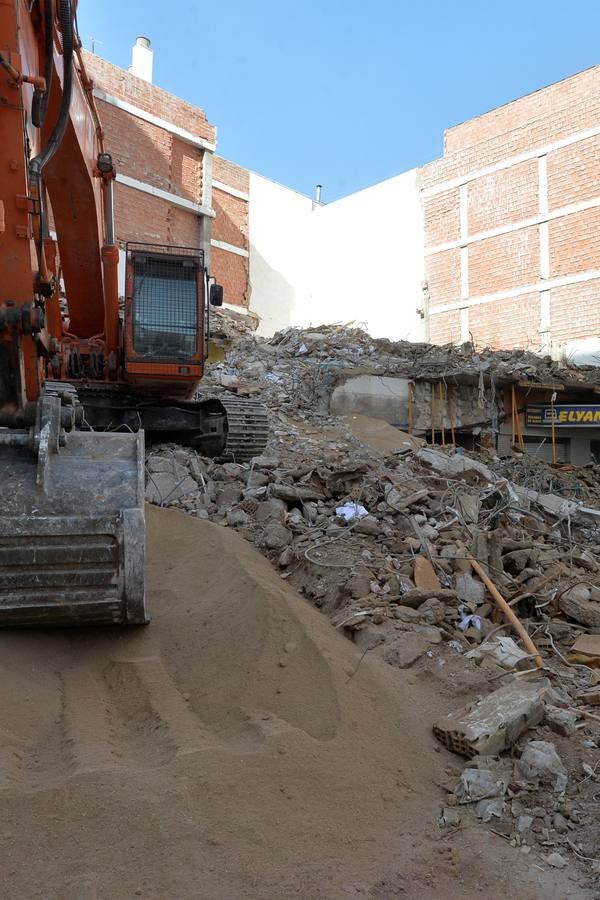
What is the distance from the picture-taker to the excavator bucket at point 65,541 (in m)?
2.79

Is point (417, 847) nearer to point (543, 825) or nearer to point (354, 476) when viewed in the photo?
point (543, 825)

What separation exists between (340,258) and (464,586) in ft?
70.9

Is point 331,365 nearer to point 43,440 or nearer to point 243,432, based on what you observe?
point 243,432

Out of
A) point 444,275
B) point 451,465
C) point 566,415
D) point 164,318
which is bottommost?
point 451,465

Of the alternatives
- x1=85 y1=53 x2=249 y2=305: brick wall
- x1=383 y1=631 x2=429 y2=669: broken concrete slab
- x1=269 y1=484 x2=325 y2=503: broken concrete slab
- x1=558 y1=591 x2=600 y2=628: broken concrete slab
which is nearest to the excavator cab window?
x1=269 y1=484 x2=325 y2=503: broken concrete slab

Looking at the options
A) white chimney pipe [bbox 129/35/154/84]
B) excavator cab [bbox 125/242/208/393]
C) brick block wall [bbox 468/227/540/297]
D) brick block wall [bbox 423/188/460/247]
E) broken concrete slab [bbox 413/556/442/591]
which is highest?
white chimney pipe [bbox 129/35/154/84]

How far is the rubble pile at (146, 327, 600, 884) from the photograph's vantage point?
2.63 meters

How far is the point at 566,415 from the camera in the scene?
1319 cm

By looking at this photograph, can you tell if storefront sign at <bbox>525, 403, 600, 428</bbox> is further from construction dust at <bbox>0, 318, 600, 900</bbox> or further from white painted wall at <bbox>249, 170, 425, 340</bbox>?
white painted wall at <bbox>249, 170, 425, 340</bbox>

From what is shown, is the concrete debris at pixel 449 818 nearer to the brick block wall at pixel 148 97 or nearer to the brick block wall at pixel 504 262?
the brick block wall at pixel 148 97

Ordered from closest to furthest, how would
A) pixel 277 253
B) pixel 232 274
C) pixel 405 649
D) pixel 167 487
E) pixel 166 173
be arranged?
pixel 405 649 < pixel 167 487 < pixel 166 173 < pixel 232 274 < pixel 277 253

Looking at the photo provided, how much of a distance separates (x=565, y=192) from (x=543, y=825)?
1883cm

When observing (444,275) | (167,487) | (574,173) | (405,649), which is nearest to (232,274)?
(444,275)

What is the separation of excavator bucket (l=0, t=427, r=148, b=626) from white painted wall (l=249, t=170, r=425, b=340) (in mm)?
19777
